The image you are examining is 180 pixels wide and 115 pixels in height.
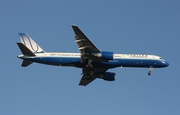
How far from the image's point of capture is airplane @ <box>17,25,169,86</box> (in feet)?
263

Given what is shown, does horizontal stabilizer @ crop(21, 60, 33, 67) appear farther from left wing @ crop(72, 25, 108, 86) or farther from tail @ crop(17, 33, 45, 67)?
left wing @ crop(72, 25, 108, 86)

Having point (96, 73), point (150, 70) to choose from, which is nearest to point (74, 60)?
point (96, 73)

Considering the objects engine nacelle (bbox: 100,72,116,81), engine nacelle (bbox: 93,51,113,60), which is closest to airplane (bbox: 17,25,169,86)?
engine nacelle (bbox: 93,51,113,60)

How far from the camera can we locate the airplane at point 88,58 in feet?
263

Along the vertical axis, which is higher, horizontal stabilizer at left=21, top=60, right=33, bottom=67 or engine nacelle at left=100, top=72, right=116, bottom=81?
horizontal stabilizer at left=21, top=60, right=33, bottom=67

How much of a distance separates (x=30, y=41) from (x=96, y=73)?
1498cm

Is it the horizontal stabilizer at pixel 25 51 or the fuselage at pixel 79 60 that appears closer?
the horizontal stabilizer at pixel 25 51

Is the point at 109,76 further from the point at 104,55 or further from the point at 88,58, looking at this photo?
the point at 104,55

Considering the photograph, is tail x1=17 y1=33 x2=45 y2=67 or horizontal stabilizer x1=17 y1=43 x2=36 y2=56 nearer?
horizontal stabilizer x1=17 y1=43 x2=36 y2=56

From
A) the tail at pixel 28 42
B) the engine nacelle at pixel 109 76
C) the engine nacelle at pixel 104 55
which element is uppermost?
the tail at pixel 28 42

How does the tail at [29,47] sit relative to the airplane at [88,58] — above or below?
above

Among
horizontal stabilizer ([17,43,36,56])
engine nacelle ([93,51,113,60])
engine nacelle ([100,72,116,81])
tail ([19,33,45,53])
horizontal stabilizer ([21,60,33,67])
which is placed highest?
tail ([19,33,45,53])

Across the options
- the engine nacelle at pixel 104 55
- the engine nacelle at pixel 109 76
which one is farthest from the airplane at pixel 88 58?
the engine nacelle at pixel 109 76

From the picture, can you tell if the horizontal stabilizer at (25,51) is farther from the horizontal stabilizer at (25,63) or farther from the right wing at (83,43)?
the right wing at (83,43)
